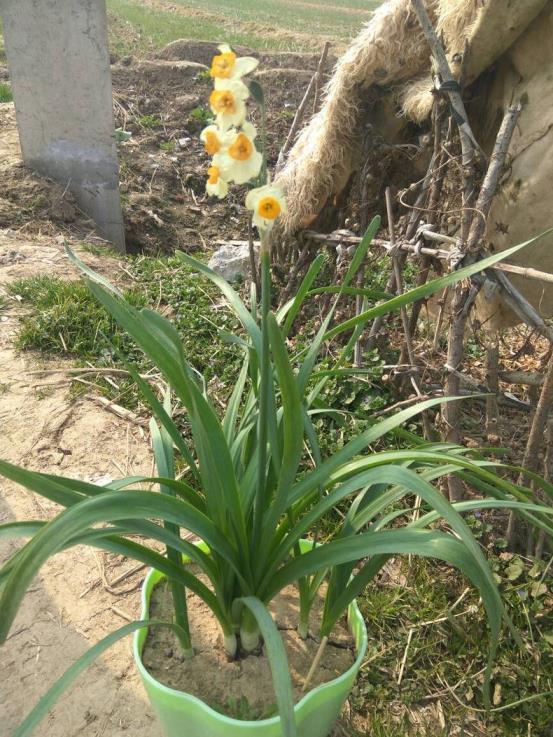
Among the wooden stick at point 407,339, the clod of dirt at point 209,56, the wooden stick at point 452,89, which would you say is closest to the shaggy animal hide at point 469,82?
the wooden stick at point 452,89

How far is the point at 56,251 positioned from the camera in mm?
3781

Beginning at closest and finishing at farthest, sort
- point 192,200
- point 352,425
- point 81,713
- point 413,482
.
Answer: point 413,482 → point 81,713 → point 352,425 → point 192,200

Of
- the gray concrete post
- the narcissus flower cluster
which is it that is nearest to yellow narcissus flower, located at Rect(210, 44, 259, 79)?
the narcissus flower cluster

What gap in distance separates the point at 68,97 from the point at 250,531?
3.67m

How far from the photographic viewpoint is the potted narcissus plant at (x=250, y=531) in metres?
0.96

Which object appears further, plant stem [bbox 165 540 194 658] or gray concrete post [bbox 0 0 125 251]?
gray concrete post [bbox 0 0 125 251]

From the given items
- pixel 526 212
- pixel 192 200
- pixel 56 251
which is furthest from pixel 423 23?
pixel 192 200

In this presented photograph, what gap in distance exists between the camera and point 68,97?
402 cm

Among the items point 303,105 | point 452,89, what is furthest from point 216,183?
point 303,105

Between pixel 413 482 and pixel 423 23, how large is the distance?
127 cm

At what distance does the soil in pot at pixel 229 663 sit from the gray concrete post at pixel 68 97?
348 cm

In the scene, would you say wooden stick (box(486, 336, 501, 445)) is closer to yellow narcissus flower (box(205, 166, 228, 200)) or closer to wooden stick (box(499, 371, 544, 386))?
wooden stick (box(499, 371, 544, 386))

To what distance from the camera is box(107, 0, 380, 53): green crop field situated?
40.6ft

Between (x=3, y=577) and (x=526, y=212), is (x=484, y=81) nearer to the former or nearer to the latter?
(x=526, y=212)
